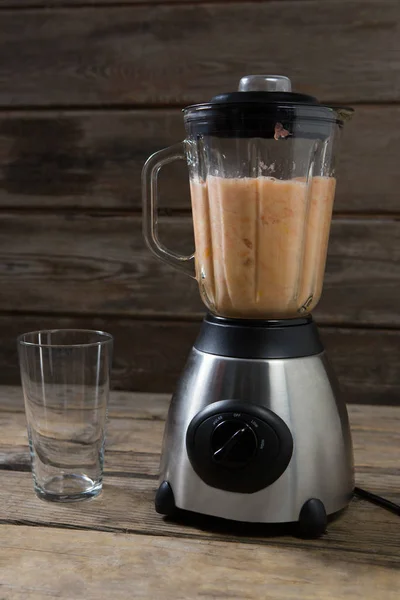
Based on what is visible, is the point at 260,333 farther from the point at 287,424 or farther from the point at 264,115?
the point at 264,115

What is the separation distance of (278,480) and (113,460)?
12.1 inches

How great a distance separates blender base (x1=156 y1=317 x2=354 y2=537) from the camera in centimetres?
70

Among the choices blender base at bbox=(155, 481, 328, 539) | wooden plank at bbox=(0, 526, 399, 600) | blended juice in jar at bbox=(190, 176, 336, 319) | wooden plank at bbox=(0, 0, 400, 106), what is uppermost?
wooden plank at bbox=(0, 0, 400, 106)

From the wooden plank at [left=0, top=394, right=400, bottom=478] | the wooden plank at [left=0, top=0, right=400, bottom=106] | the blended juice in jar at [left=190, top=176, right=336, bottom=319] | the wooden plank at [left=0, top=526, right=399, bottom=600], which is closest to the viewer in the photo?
the wooden plank at [left=0, top=526, right=399, bottom=600]

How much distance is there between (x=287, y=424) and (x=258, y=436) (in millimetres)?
31

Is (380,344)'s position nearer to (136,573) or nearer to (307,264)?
(307,264)

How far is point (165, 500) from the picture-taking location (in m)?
0.74

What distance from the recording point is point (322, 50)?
125 cm

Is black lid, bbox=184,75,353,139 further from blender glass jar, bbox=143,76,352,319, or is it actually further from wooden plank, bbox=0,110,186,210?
wooden plank, bbox=0,110,186,210

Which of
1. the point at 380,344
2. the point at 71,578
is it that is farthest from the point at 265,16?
the point at 71,578

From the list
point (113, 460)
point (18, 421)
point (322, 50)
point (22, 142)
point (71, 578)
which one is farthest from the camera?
point (22, 142)

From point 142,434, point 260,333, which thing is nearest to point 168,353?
point 142,434

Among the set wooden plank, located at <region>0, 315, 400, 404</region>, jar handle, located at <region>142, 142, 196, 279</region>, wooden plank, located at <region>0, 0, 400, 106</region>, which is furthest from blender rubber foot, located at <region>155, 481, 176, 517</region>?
wooden plank, located at <region>0, 0, 400, 106</region>

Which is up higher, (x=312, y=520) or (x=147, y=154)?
(x=147, y=154)
